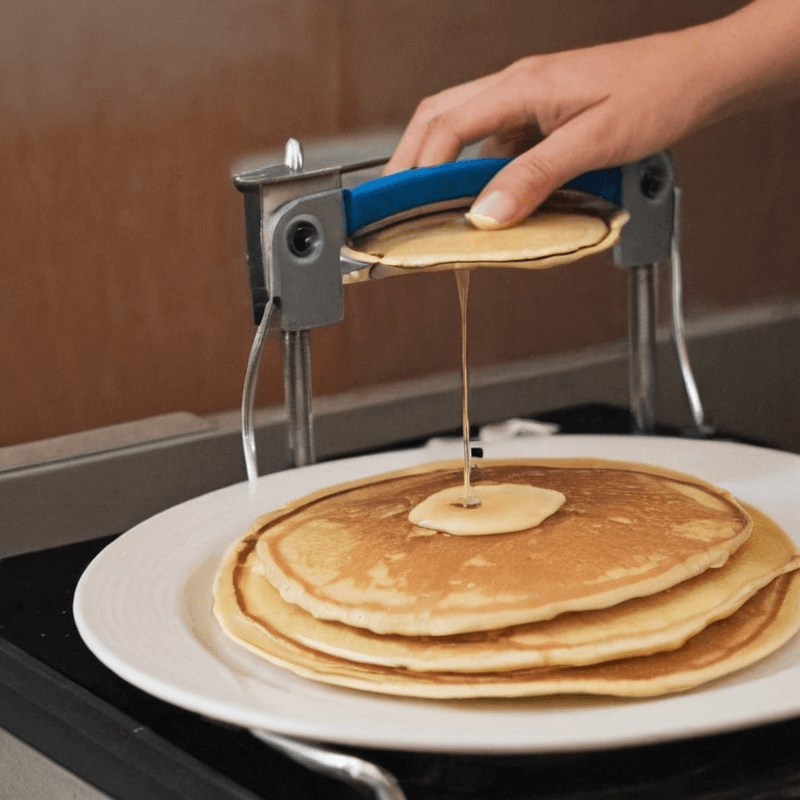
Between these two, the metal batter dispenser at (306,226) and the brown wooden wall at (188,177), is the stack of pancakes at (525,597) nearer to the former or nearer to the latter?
the metal batter dispenser at (306,226)

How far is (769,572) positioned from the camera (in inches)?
35.4

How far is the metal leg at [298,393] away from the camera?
45.6 inches

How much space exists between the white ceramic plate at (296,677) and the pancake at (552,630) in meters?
0.02

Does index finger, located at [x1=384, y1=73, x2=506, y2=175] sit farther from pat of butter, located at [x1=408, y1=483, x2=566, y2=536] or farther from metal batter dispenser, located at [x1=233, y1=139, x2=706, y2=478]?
pat of butter, located at [x1=408, y1=483, x2=566, y2=536]

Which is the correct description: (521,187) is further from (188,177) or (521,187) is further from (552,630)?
(188,177)

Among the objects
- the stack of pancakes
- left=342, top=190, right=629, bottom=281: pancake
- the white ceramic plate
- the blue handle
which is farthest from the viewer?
the blue handle

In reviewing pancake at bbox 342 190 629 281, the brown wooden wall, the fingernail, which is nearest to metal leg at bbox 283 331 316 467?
pancake at bbox 342 190 629 281

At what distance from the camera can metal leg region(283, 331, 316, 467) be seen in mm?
1157

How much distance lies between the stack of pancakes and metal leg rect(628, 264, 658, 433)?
1.16ft

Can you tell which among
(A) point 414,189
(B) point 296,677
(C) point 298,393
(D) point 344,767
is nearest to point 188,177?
(C) point 298,393

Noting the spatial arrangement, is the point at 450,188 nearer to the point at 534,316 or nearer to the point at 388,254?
the point at 388,254

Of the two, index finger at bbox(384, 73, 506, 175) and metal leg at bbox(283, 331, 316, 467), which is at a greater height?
index finger at bbox(384, 73, 506, 175)

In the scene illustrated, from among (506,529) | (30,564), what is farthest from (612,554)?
(30,564)

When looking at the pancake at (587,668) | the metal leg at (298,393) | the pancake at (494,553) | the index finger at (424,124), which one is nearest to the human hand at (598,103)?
the index finger at (424,124)
